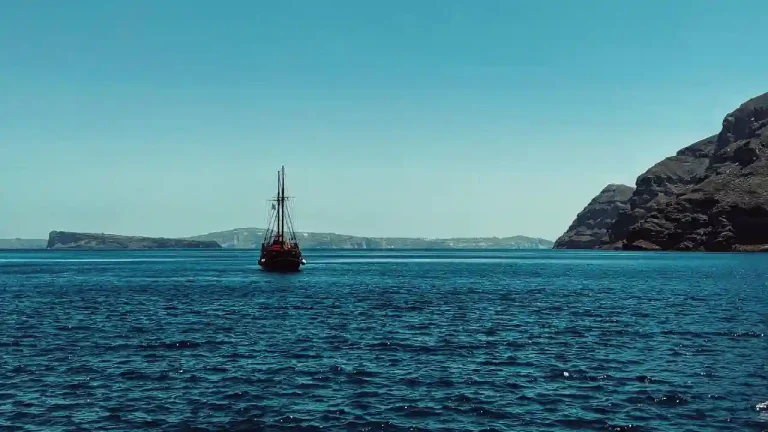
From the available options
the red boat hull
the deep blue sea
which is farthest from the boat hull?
the deep blue sea

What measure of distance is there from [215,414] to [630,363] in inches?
833

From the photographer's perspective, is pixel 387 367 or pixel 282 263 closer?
pixel 387 367

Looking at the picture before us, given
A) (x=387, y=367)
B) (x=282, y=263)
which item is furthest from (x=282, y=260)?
(x=387, y=367)

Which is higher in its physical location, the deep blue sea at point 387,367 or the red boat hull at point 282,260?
the red boat hull at point 282,260

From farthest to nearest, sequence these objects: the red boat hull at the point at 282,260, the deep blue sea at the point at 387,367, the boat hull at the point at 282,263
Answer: the boat hull at the point at 282,263
the red boat hull at the point at 282,260
the deep blue sea at the point at 387,367

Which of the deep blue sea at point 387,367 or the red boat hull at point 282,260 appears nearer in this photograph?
the deep blue sea at point 387,367

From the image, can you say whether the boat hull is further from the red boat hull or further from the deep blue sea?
the deep blue sea

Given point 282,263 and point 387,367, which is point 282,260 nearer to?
point 282,263

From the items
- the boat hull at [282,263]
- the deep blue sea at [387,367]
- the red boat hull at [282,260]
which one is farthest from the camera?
the boat hull at [282,263]

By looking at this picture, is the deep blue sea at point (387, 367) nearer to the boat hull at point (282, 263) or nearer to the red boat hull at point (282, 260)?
the red boat hull at point (282, 260)

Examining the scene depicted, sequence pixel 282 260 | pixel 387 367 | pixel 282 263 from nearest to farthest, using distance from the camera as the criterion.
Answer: pixel 387 367 → pixel 282 260 → pixel 282 263

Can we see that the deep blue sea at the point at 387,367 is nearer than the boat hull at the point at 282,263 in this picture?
Yes

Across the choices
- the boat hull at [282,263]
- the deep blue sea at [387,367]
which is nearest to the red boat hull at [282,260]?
the boat hull at [282,263]

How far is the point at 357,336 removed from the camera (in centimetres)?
4228
